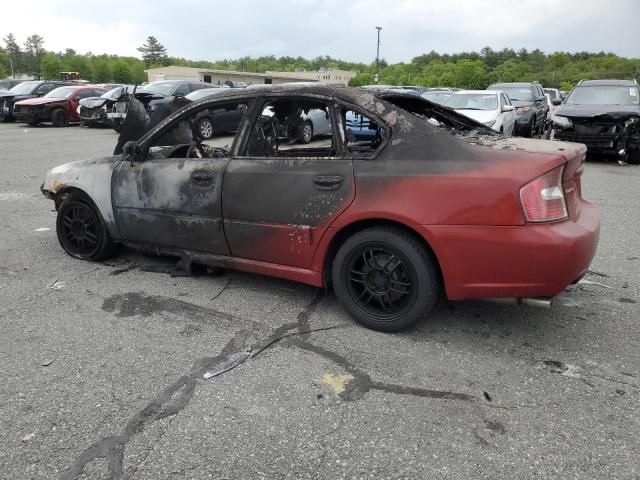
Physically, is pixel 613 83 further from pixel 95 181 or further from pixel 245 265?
pixel 95 181

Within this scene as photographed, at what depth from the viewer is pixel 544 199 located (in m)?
2.98

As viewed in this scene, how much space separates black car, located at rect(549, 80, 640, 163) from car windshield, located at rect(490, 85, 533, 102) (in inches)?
177

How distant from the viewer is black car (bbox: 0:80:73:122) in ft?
68.8

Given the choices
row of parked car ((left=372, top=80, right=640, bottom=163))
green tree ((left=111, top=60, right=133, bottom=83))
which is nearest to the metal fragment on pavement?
row of parked car ((left=372, top=80, right=640, bottom=163))

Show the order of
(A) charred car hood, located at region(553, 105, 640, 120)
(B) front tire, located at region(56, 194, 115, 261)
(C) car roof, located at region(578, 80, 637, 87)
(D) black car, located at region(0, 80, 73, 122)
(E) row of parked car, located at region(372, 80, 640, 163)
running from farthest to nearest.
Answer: (D) black car, located at region(0, 80, 73, 122), (C) car roof, located at region(578, 80, 637, 87), (E) row of parked car, located at region(372, 80, 640, 163), (A) charred car hood, located at region(553, 105, 640, 120), (B) front tire, located at region(56, 194, 115, 261)

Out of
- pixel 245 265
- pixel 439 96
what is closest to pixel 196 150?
pixel 245 265

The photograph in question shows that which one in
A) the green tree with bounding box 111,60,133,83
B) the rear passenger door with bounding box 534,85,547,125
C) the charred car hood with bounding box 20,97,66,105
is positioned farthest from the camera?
the green tree with bounding box 111,60,133,83

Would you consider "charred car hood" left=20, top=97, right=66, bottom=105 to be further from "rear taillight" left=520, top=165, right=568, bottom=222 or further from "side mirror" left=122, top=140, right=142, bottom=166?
"rear taillight" left=520, top=165, right=568, bottom=222

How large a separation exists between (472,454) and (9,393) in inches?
95.1

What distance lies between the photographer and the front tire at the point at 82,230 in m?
4.73

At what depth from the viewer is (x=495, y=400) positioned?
8.96 feet

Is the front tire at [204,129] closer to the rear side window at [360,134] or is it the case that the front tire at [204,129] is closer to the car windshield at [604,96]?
the rear side window at [360,134]

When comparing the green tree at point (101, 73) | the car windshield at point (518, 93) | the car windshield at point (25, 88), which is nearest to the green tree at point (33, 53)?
the green tree at point (101, 73)

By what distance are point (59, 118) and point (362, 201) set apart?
1953cm
